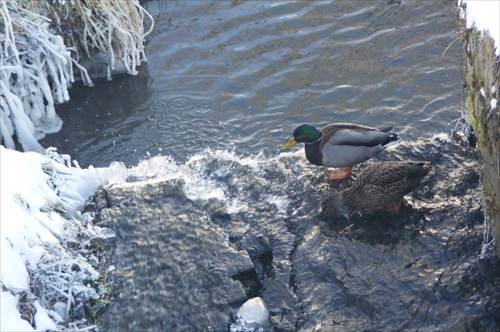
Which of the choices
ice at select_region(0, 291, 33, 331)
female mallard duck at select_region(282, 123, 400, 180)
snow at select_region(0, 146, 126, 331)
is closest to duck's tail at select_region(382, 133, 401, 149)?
female mallard duck at select_region(282, 123, 400, 180)

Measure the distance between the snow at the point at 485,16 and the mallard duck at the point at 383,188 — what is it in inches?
45.9

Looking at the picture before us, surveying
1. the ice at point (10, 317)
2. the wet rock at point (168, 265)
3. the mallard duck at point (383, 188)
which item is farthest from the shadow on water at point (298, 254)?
the ice at point (10, 317)

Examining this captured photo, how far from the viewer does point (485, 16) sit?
444 cm

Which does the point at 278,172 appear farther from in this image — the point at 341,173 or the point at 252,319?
the point at 252,319

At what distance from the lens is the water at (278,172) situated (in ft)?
15.0

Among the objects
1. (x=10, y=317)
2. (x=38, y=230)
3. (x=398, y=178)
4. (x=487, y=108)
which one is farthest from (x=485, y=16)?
(x=10, y=317)

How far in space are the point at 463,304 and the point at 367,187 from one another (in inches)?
46.2

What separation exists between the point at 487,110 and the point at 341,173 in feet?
5.79

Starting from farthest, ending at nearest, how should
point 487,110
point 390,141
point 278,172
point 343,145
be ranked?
point 278,172
point 390,141
point 343,145
point 487,110

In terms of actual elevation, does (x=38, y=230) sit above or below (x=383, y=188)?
above

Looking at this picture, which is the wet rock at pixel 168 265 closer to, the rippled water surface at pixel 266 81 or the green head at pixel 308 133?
the green head at pixel 308 133

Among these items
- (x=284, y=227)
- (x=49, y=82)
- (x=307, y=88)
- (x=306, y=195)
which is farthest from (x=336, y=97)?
(x=49, y=82)

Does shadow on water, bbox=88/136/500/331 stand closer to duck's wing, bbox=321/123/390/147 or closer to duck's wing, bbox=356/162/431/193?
duck's wing, bbox=356/162/431/193

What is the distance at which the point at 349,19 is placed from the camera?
877 cm
